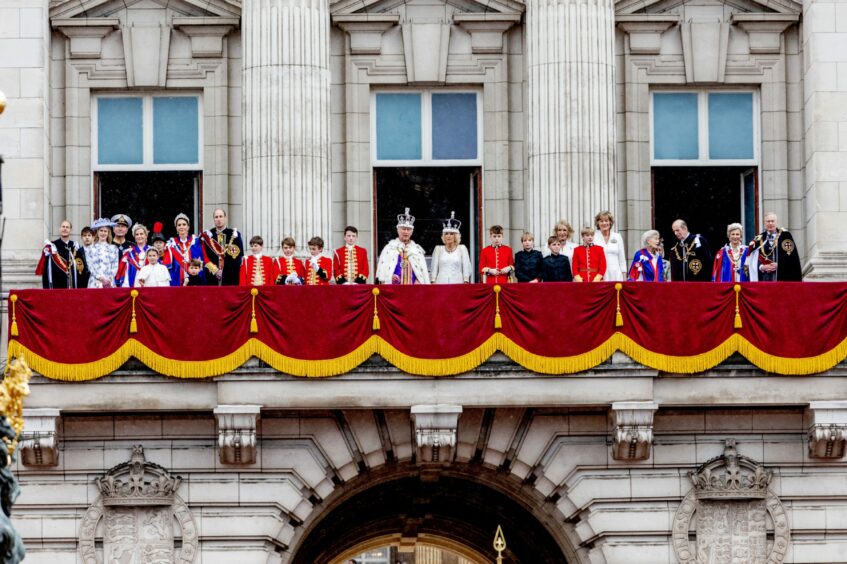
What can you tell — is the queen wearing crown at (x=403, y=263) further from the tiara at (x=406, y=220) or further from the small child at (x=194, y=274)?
the small child at (x=194, y=274)

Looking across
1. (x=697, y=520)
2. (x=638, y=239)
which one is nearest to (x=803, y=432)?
(x=697, y=520)

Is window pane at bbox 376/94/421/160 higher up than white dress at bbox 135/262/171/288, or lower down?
higher up

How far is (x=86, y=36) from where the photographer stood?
55.1 m

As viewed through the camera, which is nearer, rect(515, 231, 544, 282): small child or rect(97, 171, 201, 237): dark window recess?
rect(515, 231, 544, 282): small child

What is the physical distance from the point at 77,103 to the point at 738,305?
14069mm

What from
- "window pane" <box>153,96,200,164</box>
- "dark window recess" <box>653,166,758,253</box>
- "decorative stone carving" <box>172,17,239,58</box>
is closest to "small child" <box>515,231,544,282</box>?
"dark window recess" <box>653,166,758,253</box>

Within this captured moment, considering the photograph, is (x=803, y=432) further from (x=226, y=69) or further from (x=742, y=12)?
(x=226, y=69)

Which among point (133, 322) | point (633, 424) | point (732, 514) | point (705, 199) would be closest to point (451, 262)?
point (633, 424)

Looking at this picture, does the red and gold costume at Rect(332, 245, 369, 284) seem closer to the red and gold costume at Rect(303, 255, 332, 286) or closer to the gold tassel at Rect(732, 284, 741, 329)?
the red and gold costume at Rect(303, 255, 332, 286)

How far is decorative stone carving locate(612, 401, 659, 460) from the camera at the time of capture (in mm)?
49250

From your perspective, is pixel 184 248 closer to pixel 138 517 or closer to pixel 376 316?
pixel 376 316

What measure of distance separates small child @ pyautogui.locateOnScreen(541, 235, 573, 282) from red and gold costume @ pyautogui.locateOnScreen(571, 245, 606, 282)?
14 centimetres

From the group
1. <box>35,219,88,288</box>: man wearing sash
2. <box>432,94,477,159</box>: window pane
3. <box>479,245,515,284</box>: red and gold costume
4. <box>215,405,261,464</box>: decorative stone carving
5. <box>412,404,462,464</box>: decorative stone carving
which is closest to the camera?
<box>215,405,261,464</box>: decorative stone carving

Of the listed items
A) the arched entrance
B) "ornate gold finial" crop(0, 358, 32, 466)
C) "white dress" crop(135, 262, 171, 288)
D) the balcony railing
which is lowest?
the arched entrance
